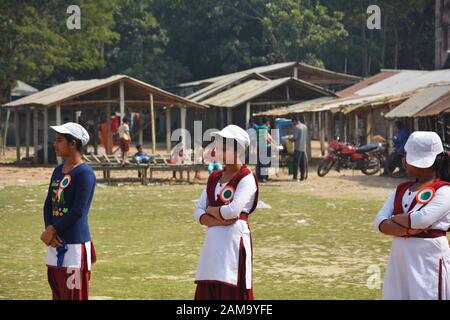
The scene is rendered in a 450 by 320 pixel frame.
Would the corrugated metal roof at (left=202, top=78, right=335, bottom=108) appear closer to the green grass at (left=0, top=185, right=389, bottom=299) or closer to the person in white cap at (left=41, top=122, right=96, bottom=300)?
the green grass at (left=0, top=185, right=389, bottom=299)

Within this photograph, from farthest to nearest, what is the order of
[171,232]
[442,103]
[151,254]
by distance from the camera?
[442,103] → [171,232] → [151,254]

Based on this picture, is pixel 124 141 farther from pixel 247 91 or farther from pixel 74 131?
pixel 74 131

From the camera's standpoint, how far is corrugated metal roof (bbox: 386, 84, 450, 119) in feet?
77.4

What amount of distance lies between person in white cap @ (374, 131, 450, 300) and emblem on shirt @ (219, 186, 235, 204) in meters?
1.20

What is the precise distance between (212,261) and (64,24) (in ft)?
123

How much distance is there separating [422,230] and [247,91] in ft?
108

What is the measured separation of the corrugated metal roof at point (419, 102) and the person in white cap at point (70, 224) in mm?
17299

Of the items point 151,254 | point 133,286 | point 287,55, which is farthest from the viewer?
point 287,55

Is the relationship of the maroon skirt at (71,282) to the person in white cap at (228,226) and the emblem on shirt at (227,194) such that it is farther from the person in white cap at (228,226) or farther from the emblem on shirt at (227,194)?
the emblem on shirt at (227,194)

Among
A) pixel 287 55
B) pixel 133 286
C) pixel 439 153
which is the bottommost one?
pixel 133 286

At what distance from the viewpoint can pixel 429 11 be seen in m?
50.3

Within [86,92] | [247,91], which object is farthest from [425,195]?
[247,91]
